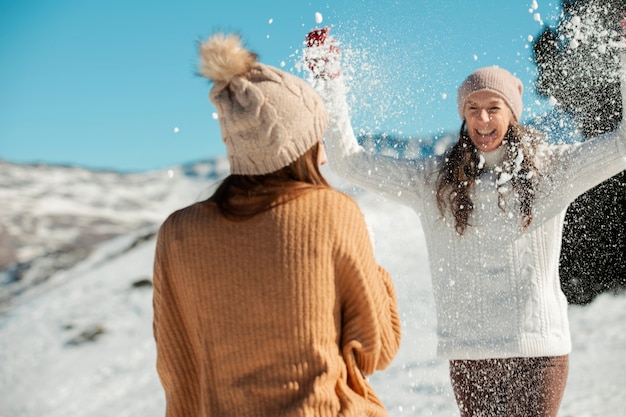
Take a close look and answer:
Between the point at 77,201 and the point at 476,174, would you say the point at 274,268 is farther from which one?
the point at 77,201

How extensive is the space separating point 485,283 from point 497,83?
769mm

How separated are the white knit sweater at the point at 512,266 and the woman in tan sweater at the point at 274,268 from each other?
1.05 meters

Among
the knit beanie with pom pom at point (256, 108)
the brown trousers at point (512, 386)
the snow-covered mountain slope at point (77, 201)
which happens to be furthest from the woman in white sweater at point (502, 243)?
the snow-covered mountain slope at point (77, 201)

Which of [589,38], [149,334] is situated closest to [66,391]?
[149,334]

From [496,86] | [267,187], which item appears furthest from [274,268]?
[496,86]

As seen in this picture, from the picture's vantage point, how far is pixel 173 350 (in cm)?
186

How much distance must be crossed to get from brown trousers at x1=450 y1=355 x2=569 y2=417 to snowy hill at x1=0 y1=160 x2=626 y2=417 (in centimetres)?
134

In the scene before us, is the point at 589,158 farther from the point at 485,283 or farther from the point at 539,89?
the point at 539,89

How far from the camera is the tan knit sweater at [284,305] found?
5.53ft

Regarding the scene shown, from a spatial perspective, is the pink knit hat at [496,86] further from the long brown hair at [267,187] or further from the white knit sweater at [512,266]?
the long brown hair at [267,187]

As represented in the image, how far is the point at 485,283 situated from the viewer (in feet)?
9.09

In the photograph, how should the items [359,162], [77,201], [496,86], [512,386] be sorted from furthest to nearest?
[77,201] < [359,162] < [496,86] < [512,386]

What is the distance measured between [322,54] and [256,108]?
127cm

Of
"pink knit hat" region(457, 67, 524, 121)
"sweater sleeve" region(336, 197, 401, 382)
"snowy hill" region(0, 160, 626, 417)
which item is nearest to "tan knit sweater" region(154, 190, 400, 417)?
"sweater sleeve" region(336, 197, 401, 382)
